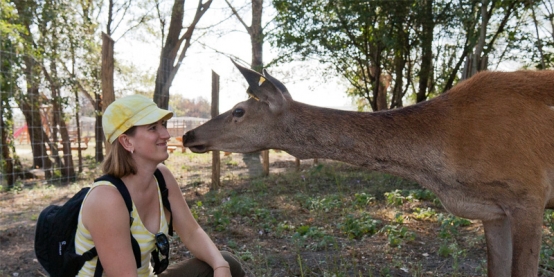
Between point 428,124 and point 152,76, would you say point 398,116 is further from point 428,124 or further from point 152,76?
point 152,76

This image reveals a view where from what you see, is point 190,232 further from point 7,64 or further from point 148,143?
point 7,64

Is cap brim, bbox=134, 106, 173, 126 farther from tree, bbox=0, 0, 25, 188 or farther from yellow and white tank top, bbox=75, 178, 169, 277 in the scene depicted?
tree, bbox=0, 0, 25, 188

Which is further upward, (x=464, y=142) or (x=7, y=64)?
(x=7, y=64)

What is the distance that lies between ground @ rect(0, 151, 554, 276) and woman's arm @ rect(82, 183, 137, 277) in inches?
81.9

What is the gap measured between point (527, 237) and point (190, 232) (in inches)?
93.9

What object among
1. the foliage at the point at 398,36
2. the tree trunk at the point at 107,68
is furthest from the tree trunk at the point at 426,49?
the tree trunk at the point at 107,68

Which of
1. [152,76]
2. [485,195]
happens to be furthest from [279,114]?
[152,76]

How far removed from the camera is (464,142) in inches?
159

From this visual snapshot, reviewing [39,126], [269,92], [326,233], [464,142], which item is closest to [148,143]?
[269,92]

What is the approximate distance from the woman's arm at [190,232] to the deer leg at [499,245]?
224 centimetres

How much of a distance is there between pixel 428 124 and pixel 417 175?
0.42 metres

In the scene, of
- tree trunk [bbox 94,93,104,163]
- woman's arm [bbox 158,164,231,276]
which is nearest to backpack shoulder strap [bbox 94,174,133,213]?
woman's arm [bbox 158,164,231,276]

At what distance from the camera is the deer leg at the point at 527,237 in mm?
3729

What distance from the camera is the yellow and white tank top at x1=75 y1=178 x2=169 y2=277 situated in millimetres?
2891
